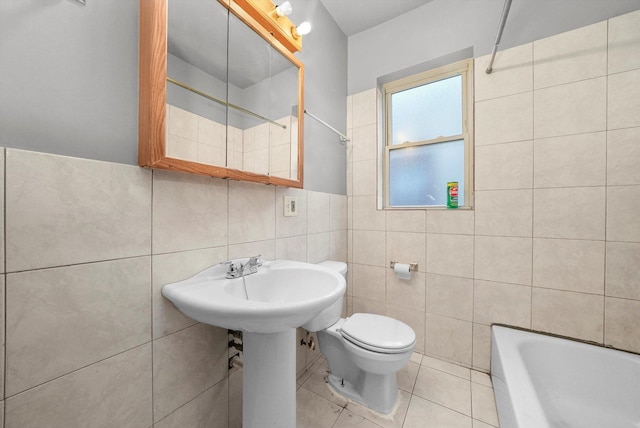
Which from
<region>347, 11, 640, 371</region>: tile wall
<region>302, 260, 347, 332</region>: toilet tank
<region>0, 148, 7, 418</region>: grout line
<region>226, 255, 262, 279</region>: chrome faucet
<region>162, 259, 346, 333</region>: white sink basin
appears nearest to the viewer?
<region>0, 148, 7, 418</region>: grout line

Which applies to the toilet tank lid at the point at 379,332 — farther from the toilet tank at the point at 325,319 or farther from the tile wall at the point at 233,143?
the tile wall at the point at 233,143

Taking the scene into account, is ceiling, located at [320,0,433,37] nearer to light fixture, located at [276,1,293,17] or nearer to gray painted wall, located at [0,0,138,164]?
light fixture, located at [276,1,293,17]

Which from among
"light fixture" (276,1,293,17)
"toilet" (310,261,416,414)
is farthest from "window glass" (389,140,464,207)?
"light fixture" (276,1,293,17)

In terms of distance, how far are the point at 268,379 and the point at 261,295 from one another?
30cm

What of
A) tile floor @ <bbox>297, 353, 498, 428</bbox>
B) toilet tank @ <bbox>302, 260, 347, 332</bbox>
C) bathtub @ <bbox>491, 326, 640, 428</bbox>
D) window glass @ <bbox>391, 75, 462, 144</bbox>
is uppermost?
window glass @ <bbox>391, 75, 462, 144</bbox>

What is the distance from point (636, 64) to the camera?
3.62 ft

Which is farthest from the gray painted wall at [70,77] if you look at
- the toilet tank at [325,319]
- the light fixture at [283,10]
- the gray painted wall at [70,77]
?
the toilet tank at [325,319]

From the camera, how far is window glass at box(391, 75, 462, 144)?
1.66m

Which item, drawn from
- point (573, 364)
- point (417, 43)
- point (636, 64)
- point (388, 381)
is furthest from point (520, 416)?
point (417, 43)

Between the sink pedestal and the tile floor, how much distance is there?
0.40 m

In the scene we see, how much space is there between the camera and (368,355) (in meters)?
1.13

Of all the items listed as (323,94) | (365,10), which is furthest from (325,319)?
(365,10)

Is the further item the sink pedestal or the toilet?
the toilet

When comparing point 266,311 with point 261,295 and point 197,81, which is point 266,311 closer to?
point 261,295
